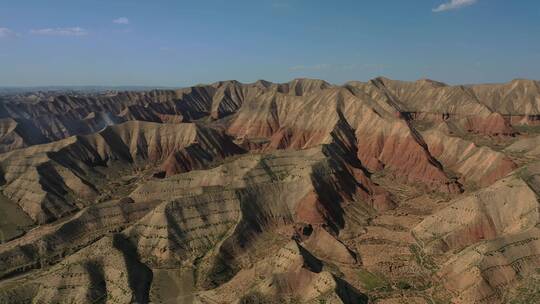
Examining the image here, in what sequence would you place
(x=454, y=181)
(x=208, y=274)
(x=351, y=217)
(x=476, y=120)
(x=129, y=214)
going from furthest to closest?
(x=476, y=120)
(x=454, y=181)
(x=351, y=217)
(x=129, y=214)
(x=208, y=274)

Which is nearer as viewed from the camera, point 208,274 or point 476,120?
point 208,274

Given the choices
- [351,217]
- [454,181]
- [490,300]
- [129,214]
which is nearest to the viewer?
[490,300]

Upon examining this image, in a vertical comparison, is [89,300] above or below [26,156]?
below

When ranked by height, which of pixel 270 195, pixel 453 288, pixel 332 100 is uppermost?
pixel 332 100

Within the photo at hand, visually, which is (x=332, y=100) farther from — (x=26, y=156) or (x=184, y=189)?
(x=26, y=156)

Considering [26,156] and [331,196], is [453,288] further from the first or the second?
[26,156]

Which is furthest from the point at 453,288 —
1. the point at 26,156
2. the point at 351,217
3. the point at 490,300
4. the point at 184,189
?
the point at 26,156

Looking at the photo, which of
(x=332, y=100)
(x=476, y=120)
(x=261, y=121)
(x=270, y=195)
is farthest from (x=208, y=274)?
(x=476, y=120)
